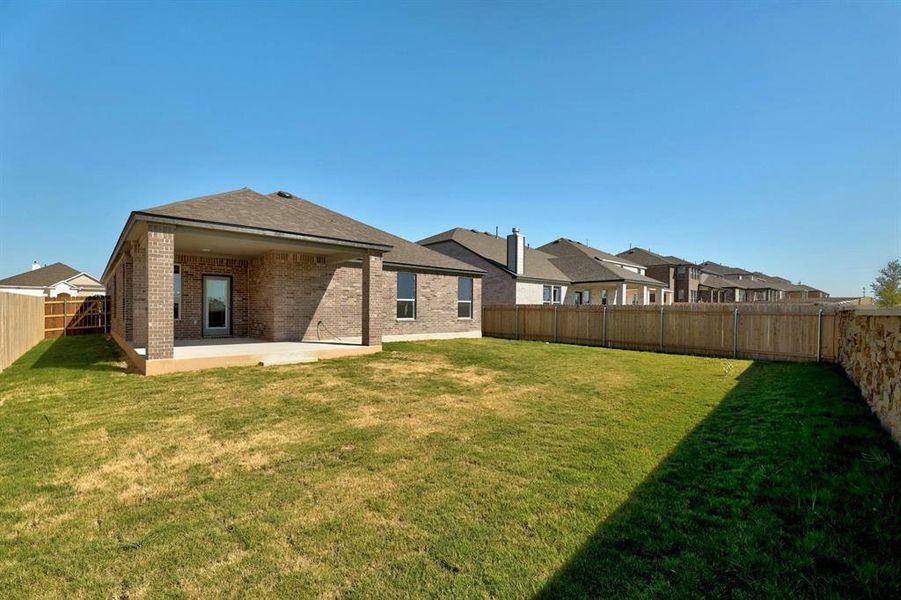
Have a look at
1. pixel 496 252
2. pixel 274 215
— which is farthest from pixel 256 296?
pixel 496 252

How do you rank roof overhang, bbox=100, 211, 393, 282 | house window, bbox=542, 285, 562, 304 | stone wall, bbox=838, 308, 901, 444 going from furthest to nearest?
house window, bbox=542, 285, 562, 304 → roof overhang, bbox=100, 211, 393, 282 → stone wall, bbox=838, 308, 901, 444

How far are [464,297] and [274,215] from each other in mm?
9646

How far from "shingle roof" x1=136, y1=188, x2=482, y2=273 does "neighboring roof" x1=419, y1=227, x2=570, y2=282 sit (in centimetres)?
877

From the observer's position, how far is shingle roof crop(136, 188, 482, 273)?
9.75m

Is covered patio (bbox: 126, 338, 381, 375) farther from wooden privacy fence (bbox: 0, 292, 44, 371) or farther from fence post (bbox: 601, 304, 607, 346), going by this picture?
fence post (bbox: 601, 304, 607, 346)

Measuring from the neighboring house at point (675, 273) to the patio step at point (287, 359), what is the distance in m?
42.9

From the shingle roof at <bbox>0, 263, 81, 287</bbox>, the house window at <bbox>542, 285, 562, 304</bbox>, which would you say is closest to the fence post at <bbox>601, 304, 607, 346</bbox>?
the house window at <bbox>542, 285, 562, 304</bbox>

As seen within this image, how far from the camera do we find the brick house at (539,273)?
22875 millimetres

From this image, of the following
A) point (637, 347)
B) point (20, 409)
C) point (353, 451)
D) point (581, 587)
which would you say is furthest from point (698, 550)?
point (637, 347)

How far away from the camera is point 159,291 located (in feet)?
29.0

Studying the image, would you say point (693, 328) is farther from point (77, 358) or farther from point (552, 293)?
point (77, 358)

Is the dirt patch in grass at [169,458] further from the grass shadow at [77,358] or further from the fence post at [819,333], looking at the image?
the fence post at [819,333]

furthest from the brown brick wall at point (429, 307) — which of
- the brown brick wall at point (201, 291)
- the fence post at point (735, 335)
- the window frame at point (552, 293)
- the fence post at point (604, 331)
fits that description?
the fence post at point (735, 335)

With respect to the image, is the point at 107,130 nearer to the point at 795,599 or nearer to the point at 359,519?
the point at 359,519
